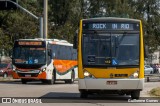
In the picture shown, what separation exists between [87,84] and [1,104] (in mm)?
3538

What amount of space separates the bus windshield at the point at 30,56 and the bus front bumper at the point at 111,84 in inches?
574

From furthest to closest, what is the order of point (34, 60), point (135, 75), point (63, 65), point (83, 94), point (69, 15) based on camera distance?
point (69, 15) < point (63, 65) < point (34, 60) < point (83, 94) < point (135, 75)

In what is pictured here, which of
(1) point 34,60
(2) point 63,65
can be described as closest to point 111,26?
(1) point 34,60

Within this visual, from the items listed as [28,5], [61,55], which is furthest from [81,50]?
[28,5]

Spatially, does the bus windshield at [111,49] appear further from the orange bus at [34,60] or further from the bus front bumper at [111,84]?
the orange bus at [34,60]

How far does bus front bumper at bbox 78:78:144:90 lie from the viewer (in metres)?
18.8

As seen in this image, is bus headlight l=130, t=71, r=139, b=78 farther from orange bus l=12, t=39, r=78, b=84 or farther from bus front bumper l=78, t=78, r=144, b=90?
orange bus l=12, t=39, r=78, b=84

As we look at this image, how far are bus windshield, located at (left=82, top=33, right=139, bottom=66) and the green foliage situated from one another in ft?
110

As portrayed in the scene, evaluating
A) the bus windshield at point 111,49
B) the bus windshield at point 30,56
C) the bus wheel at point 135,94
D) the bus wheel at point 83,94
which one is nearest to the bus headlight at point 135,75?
the bus windshield at point 111,49

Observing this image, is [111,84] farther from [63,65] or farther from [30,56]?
[63,65]

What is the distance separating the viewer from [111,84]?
742 inches

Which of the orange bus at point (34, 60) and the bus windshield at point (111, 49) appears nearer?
the bus windshield at point (111, 49)

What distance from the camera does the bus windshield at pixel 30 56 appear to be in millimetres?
33119

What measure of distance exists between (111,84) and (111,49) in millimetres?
1413
